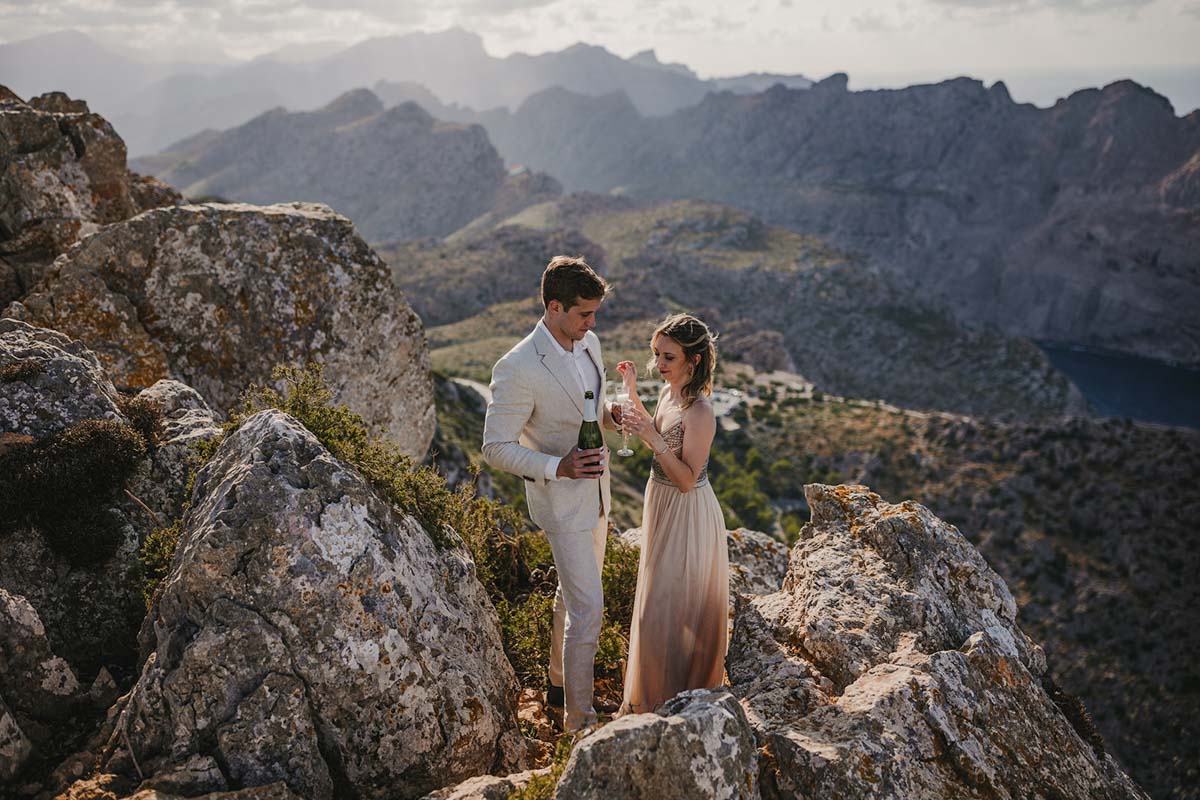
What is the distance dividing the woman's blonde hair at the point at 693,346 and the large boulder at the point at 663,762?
2.60 meters

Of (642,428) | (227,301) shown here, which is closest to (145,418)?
(227,301)

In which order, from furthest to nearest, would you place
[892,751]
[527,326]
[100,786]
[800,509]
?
[527,326]
[800,509]
[892,751]
[100,786]

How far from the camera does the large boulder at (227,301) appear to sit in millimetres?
8336

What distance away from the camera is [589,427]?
5.57m

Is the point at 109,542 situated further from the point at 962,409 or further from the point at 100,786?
the point at 962,409

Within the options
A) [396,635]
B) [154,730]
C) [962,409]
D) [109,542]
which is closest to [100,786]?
[154,730]

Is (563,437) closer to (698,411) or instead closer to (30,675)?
(698,411)

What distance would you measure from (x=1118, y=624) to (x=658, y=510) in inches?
1768

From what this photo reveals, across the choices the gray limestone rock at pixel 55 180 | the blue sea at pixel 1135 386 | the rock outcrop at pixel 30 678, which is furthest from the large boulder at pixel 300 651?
the blue sea at pixel 1135 386

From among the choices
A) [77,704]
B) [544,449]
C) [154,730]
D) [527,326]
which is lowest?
[527,326]

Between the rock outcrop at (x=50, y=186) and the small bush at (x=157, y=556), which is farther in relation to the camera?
the rock outcrop at (x=50, y=186)

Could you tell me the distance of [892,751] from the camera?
14.0ft

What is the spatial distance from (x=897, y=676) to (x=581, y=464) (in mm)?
2564

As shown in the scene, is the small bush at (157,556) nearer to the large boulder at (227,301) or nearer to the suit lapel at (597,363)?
the suit lapel at (597,363)
